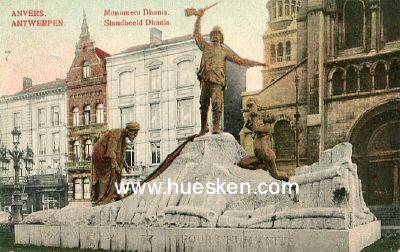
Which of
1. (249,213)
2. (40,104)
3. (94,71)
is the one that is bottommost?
(249,213)

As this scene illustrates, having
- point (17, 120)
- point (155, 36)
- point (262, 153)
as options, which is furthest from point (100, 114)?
point (262, 153)

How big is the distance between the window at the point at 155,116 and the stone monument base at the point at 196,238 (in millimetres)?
3245

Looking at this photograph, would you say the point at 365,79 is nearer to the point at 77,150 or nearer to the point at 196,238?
the point at 196,238

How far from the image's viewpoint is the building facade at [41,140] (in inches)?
415

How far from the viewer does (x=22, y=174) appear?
10875mm

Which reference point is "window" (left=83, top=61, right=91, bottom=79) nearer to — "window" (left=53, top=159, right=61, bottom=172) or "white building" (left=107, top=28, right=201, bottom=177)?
"white building" (left=107, top=28, right=201, bottom=177)

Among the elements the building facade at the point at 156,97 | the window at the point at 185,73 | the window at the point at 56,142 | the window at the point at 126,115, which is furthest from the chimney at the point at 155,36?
the window at the point at 56,142

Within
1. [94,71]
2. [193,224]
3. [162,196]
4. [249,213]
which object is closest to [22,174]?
[94,71]

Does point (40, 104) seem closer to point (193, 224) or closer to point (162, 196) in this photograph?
point (162, 196)

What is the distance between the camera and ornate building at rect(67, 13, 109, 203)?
34.6 feet

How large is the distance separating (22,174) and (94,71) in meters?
2.95

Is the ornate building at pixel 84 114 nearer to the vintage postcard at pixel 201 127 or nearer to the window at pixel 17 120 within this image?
the vintage postcard at pixel 201 127

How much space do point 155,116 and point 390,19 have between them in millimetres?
5174

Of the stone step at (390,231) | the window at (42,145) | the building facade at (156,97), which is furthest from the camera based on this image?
the window at (42,145)
